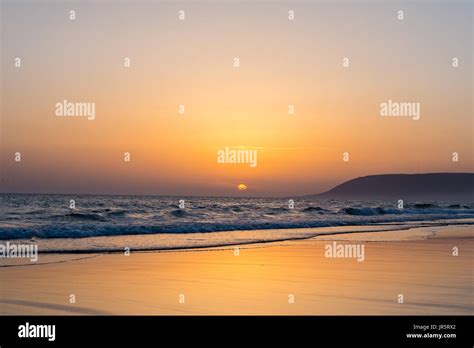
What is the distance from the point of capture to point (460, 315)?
27.0ft

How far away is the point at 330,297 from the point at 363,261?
5.07 meters

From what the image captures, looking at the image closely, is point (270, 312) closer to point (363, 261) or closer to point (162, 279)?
point (162, 279)

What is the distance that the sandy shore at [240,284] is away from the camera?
8734 mm

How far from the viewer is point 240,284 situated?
35.2ft

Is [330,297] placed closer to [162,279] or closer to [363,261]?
[162,279]

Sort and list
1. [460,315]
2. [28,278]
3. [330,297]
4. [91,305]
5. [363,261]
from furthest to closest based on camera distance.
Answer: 1. [363,261]
2. [28,278]
3. [330,297]
4. [91,305]
5. [460,315]

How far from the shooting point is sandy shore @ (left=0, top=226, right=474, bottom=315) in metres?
8.73

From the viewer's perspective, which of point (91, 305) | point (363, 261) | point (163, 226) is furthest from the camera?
point (163, 226)

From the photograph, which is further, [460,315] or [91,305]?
[91,305]

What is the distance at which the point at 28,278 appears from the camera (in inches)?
445
